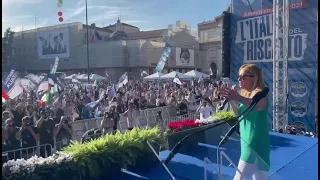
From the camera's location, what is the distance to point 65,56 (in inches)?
2237

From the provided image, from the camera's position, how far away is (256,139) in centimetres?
295

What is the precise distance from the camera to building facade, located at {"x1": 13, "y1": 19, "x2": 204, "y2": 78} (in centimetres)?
4928

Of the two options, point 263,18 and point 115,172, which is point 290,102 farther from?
point 115,172

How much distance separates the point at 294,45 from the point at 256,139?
848 cm

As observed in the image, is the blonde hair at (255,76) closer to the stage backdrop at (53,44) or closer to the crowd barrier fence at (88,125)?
the crowd barrier fence at (88,125)

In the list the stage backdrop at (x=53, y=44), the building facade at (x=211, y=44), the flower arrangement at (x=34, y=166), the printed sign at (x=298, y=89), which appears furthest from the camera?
the stage backdrop at (x=53, y=44)

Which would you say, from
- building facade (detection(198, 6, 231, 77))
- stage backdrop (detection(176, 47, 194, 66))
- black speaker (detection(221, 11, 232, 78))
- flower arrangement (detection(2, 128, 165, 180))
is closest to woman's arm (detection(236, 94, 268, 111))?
flower arrangement (detection(2, 128, 165, 180))

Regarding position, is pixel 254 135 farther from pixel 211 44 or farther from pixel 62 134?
pixel 211 44

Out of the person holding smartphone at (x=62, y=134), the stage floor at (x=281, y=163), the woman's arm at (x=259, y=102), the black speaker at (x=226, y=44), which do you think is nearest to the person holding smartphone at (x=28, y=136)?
the person holding smartphone at (x=62, y=134)

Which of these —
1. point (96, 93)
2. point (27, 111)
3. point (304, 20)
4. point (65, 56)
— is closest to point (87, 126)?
point (27, 111)

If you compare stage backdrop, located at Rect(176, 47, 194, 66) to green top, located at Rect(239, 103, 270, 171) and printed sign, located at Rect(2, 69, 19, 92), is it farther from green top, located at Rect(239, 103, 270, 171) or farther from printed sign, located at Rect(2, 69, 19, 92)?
green top, located at Rect(239, 103, 270, 171)

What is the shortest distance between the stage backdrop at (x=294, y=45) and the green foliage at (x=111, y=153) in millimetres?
6633

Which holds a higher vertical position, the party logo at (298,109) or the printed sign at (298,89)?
the printed sign at (298,89)

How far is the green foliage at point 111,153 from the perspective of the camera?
15.5ft
